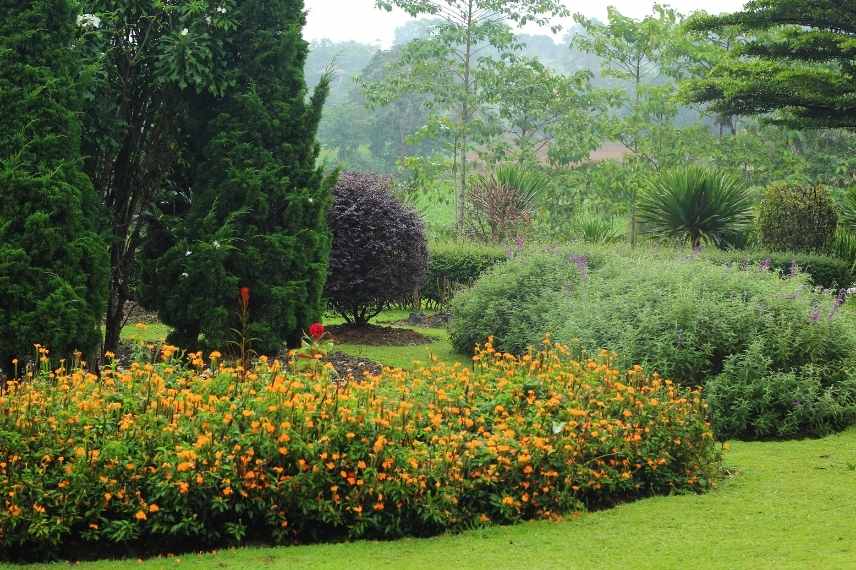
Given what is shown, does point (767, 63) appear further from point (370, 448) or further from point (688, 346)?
point (370, 448)

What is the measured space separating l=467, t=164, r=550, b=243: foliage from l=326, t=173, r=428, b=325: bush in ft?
23.5

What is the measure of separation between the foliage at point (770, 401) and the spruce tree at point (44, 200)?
4.93 metres

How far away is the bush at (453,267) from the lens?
16.7m

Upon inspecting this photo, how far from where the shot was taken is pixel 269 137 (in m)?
9.42

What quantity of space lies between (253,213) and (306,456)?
4630mm

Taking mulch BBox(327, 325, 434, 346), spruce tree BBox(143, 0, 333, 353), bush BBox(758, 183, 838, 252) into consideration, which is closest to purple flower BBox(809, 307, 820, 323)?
spruce tree BBox(143, 0, 333, 353)

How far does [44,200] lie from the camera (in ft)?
24.3

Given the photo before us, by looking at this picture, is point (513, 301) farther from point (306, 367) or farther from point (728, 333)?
point (306, 367)

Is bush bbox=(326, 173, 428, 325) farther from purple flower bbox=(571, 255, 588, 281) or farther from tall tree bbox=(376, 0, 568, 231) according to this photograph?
tall tree bbox=(376, 0, 568, 231)

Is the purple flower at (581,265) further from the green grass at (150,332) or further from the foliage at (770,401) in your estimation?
the green grass at (150,332)

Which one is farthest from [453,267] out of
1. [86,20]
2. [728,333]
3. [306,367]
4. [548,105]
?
[548,105]

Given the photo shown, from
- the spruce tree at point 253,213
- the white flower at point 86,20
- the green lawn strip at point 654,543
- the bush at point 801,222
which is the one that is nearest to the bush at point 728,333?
the green lawn strip at point 654,543

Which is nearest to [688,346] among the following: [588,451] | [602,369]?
[602,369]

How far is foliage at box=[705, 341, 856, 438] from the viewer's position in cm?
730
